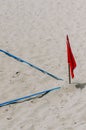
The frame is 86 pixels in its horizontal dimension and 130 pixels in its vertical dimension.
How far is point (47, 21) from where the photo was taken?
1018cm

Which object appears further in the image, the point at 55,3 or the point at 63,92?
the point at 55,3

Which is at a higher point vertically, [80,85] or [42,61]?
[42,61]

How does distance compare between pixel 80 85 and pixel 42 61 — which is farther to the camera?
pixel 42 61

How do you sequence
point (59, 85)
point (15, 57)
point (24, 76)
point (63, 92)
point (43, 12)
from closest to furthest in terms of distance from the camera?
point (63, 92) < point (59, 85) < point (24, 76) < point (15, 57) < point (43, 12)

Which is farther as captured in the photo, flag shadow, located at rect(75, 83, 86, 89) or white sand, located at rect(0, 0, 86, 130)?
flag shadow, located at rect(75, 83, 86, 89)

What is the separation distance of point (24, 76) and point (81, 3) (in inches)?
210

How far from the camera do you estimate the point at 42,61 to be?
7723mm

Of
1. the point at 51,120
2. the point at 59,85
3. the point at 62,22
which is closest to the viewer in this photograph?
the point at 51,120

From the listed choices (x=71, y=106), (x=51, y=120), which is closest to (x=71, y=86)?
(x=71, y=106)

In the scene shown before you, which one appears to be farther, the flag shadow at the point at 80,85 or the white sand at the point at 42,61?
the flag shadow at the point at 80,85

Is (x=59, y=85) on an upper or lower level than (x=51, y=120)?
upper

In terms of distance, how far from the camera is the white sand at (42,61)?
5469mm

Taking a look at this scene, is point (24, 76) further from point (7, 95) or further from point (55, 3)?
point (55, 3)

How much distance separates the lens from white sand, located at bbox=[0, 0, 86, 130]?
17.9ft
